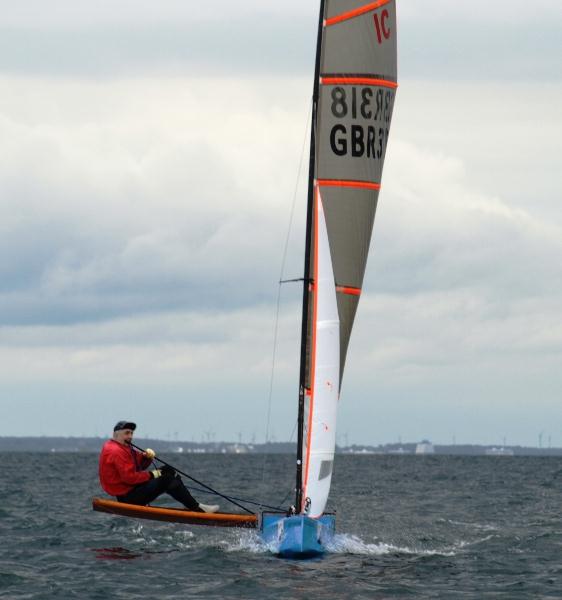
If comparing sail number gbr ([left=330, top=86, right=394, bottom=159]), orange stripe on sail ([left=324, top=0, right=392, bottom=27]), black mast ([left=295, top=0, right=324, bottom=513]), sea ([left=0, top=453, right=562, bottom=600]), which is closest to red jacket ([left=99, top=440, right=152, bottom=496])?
sea ([left=0, top=453, right=562, bottom=600])

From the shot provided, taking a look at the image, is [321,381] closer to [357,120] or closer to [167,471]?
[167,471]

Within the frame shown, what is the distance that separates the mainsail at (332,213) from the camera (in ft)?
69.9

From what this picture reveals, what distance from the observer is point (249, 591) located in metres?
18.0

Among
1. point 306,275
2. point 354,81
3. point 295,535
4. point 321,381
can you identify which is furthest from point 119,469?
point 354,81

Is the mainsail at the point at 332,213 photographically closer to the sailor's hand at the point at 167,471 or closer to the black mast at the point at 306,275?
the black mast at the point at 306,275

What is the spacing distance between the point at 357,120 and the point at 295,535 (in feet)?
23.8

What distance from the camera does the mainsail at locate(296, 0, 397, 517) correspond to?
21.3m

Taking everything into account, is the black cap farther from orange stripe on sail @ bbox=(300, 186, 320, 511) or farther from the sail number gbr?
the sail number gbr

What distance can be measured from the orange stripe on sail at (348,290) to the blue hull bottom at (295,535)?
156 inches

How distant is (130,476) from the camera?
22.1 metres

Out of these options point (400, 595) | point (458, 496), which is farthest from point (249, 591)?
point (458, 496)

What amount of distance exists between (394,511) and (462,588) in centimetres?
1814

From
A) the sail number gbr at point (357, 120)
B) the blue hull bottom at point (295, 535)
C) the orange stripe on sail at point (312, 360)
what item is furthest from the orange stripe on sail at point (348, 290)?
the blue hull bottom at point (295, 535)

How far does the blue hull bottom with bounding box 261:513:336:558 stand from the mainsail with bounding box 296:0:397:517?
1.28ft
